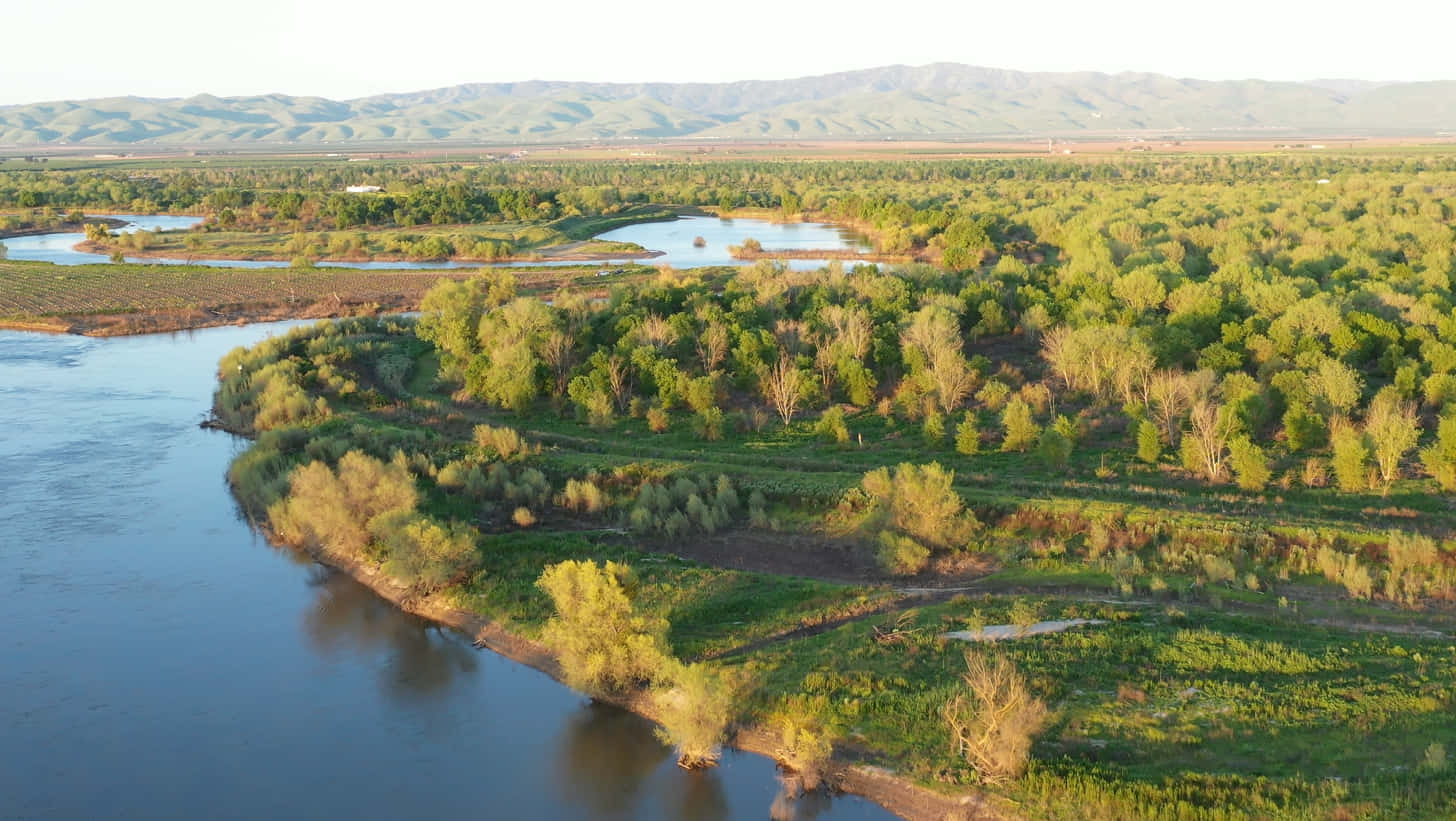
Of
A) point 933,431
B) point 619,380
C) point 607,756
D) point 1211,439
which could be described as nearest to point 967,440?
point 933,431

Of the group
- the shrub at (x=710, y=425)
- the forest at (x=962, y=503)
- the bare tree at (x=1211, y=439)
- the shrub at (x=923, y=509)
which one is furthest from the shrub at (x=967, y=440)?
the shrub at (x=710, y=425)

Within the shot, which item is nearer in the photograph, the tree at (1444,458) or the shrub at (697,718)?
the shrub at (697,718)

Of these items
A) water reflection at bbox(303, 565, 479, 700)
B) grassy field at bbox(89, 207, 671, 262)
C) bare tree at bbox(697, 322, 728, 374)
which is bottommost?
water reflection at bbox(303, 565, 479, 700)

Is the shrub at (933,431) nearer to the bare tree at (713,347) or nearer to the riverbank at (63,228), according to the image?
the bare tree at (713,347)

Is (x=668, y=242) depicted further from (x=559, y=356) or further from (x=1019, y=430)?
(x=1019, y=430)

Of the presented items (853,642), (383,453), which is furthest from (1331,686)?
(383,453)

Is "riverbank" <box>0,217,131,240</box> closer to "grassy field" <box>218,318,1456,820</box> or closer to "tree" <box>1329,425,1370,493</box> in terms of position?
"grassy field" <box>218,318,1456,820</box>

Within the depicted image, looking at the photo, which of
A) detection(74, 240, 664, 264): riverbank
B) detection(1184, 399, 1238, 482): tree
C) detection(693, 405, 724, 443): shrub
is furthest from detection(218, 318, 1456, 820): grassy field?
detection(74, 240, 664, 264): riverbank
